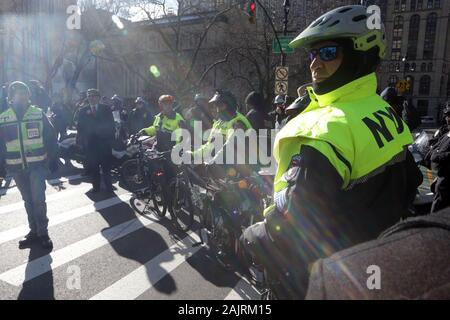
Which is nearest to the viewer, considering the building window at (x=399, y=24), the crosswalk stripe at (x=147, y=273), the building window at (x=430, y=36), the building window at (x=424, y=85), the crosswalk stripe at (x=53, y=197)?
the crosswalk stripe at (x=147, y=273)

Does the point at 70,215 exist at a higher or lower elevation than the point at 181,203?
lower

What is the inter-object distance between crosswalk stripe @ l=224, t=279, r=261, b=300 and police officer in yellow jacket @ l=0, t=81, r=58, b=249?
2849 millimetres

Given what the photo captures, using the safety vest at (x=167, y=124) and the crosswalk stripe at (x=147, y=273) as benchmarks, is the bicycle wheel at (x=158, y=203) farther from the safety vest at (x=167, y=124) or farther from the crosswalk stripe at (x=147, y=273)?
the safety vest at (x=167, y=124)

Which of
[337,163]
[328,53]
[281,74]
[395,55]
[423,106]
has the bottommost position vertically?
[423,106]

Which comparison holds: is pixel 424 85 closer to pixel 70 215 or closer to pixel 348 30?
pixel 70 215

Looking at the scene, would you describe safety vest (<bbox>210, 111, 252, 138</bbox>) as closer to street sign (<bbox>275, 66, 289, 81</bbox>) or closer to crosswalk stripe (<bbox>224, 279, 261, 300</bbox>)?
crosswalk stripe (<bbox>224, 279, 261, 300</bbox>)

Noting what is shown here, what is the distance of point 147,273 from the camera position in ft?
14.6

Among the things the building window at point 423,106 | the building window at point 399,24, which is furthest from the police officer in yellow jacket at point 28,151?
the building window at point 399,24

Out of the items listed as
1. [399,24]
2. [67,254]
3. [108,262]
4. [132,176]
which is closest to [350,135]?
[108,262]

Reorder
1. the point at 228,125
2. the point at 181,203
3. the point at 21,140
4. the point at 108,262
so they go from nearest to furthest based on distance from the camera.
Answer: the point at 108,262
the point at 21,140
the point at 228,125
the point at 181,203

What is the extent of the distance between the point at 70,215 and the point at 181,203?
7.24 feet

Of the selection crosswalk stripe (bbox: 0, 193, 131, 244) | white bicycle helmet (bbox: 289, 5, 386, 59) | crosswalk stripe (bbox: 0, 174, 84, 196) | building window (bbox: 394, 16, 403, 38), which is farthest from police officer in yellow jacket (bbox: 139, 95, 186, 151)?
building window (bbox: 394, 16, 403, 38)

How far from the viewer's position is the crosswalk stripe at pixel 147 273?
3.94m
